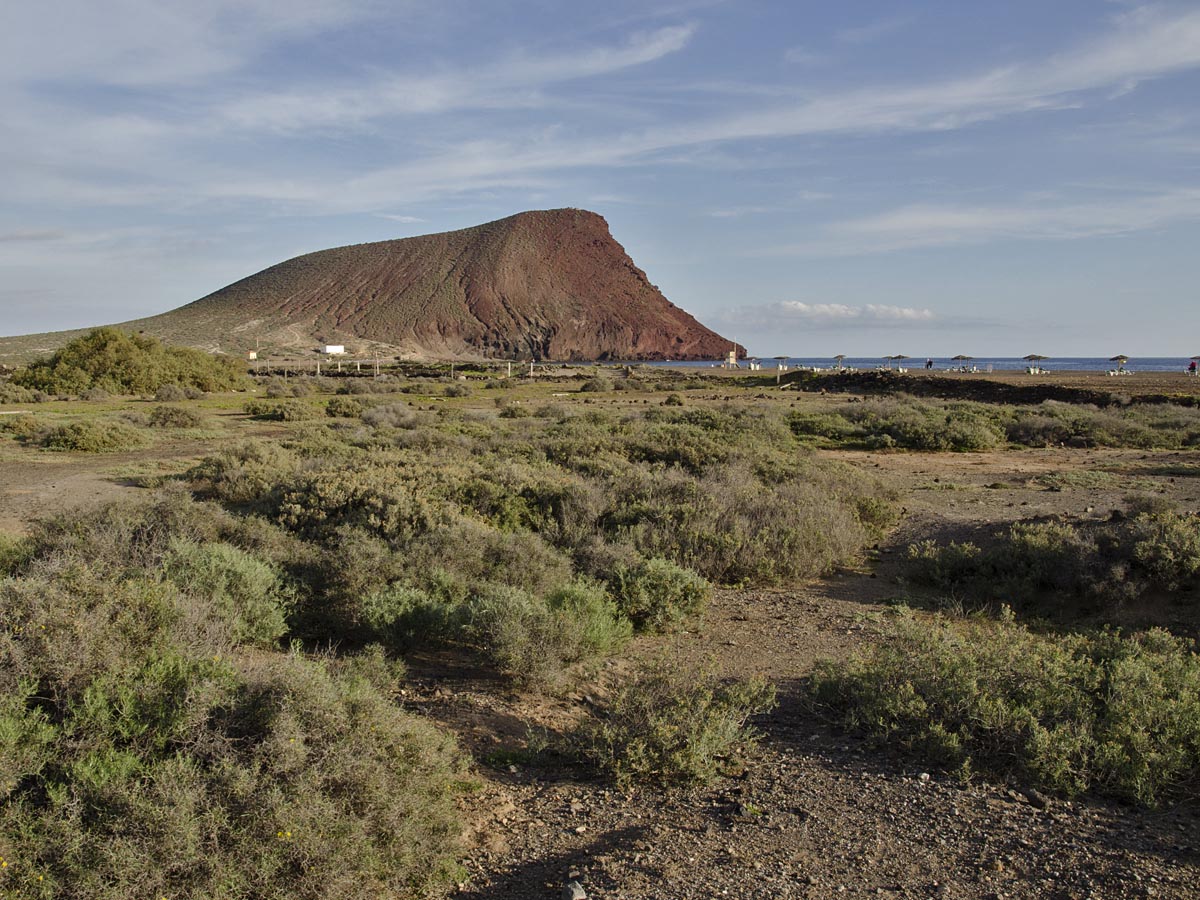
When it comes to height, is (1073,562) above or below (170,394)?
below

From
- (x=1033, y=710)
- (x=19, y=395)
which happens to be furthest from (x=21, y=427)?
(x=1033, y=710)

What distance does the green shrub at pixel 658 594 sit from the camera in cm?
648

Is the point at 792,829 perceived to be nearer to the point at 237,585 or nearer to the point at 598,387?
the point at 237,585

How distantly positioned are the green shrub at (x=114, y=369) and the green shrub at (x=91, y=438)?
16555mm

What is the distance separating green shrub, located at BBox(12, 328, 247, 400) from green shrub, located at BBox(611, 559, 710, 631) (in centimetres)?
3299

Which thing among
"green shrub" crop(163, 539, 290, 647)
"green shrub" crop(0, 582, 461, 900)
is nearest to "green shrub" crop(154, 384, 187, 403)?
"green shrub" crop(163, 539, 290, 647)

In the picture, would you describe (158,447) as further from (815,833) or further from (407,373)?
(407,373)

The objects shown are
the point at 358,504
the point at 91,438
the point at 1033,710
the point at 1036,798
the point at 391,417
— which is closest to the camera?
the point at 1036,798

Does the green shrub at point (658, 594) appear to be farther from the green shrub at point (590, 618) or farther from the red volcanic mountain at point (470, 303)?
the red volcanic mountain at point (470, 303)

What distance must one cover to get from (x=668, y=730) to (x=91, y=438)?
1764 cm

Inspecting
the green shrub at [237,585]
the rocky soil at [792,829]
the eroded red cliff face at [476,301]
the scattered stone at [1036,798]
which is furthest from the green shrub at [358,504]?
the eroded red cliff face at [476,301]

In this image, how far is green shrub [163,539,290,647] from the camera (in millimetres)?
5359

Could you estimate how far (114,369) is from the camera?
113ft

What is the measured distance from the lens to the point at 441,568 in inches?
261
